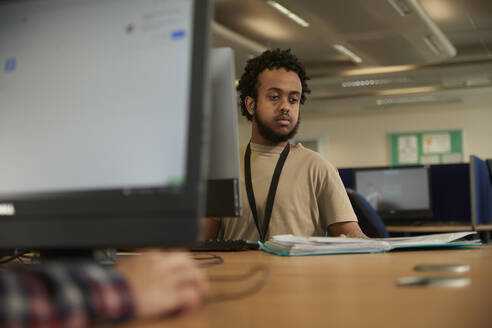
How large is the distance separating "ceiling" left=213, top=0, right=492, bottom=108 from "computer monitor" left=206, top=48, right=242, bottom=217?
411cm

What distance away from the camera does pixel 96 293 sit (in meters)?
0.45

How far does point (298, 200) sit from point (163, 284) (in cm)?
144

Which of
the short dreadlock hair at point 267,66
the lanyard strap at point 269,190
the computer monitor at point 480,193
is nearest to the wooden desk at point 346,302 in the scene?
the lanyard strap at point 269,190

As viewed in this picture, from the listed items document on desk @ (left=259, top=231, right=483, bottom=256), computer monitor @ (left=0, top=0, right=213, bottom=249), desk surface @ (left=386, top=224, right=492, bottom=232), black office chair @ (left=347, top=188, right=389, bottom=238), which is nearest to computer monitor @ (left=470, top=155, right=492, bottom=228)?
desk surface @ (left=386, top=224, right=492, bottom=232)

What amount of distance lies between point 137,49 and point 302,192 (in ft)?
4.32

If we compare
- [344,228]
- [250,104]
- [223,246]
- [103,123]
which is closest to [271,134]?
[250,104]

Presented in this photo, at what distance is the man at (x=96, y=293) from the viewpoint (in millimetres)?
416

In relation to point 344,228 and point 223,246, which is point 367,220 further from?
point 223,246

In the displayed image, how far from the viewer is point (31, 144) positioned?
2.39 feet

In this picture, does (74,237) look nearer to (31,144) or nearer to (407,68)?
(31,144)

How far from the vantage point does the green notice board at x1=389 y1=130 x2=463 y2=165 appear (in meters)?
10.2

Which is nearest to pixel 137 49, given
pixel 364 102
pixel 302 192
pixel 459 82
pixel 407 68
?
pixel 302 192

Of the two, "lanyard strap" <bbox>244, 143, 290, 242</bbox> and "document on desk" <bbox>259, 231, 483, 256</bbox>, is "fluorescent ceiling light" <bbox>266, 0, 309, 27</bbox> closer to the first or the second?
"lanyard strap" <bbox>244, 143, 290, 242</bbox>

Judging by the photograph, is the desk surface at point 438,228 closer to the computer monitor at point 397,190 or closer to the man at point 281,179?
the computer monitor at point 397,190
